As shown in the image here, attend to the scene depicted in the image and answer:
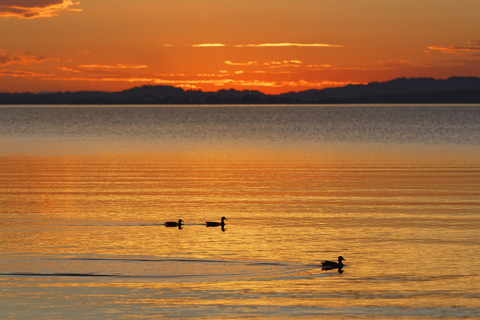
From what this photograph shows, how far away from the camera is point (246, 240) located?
85.6 ft

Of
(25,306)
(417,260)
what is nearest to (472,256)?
(417,260)

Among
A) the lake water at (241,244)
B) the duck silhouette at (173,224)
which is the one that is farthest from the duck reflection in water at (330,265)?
the duck silhouette at (173,224)

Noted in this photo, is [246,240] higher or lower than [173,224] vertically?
lower

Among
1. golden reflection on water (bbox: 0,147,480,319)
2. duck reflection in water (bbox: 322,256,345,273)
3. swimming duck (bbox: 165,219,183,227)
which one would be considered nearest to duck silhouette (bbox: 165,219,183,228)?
swimming duck (bbox: 165,219,183,227)

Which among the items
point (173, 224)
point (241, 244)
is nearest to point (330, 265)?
point (241, 244)

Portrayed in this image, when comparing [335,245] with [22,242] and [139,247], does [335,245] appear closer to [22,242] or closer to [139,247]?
[139,247]

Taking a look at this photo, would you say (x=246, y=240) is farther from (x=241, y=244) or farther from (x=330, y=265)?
(x=330, y=265)

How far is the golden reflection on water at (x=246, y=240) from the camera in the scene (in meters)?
19.1

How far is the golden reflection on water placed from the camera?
62.6ft

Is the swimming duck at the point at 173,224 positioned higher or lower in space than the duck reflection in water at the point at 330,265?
higher

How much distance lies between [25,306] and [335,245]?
35.0 feet

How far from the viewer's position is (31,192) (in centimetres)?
3856

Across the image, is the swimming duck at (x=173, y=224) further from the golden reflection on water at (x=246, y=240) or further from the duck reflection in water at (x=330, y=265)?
the duck reflection in water at (x=330, y=265)

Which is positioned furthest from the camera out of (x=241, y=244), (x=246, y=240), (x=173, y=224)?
(x=173, y=224)
